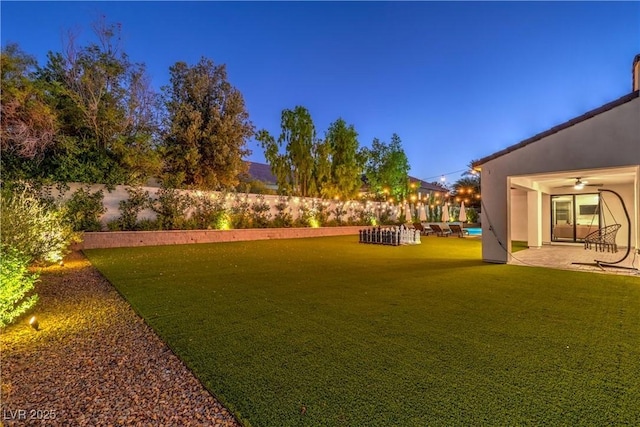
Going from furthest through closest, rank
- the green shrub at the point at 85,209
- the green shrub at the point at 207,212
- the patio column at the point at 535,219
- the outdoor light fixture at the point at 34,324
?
the green shrub at the point at 207,212 → the patio column at the point at 535,219 → the green shrub at the point at 85,209 → the outdoor light fixture at the point at 34,324

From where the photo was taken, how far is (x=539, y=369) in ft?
9.73

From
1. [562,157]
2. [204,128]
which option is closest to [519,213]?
[562,157]

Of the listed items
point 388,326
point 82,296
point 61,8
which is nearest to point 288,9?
point 61,8

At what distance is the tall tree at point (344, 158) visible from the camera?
24.1 meters

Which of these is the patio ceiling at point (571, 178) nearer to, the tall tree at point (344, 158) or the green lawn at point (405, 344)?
the green lawn at point (405, 344)

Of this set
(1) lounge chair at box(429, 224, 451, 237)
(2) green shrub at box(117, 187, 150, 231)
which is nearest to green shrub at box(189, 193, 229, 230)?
(2) green shrub at box(117, 187, 150, 231)

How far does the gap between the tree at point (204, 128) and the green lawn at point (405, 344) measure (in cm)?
1022

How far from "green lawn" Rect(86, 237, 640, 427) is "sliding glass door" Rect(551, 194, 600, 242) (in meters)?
8.77

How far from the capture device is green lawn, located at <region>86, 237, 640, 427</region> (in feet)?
7.79

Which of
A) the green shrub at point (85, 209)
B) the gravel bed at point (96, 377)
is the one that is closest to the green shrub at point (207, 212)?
the green shrub at point (85, 209)

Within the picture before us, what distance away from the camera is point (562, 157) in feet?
27.3

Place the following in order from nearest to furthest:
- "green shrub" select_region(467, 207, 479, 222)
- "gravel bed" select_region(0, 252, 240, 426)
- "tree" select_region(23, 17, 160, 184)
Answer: "gravel bed" select_region(0, 252, 240, 426) < "tree" select_region(23, 17, 160, 184) < "green shrub" select_region(467, 207, 479, 222)

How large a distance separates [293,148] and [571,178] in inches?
655

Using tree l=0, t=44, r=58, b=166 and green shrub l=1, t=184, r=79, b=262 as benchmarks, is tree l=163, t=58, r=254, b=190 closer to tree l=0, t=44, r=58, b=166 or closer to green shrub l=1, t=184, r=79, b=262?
tree l=0, t=44, r=58, b=166
